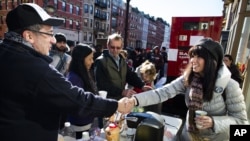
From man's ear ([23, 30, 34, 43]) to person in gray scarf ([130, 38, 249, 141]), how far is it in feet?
4.50

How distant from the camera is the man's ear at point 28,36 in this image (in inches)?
49.8

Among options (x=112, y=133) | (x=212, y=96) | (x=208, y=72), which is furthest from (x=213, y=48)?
(x=112, y=133)

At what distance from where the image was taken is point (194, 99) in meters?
1.83

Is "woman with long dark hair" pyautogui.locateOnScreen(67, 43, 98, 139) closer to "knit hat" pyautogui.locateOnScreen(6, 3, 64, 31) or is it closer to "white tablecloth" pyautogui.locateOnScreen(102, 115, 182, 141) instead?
"white tablecloth" pyautogui.locateOnScreen(102, 115, 182, 141)

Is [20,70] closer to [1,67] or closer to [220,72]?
[1,67]

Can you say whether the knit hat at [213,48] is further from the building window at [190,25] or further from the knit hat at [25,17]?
the building window at [190,25]

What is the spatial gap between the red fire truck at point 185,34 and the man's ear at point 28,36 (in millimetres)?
4640

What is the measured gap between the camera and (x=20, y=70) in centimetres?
118

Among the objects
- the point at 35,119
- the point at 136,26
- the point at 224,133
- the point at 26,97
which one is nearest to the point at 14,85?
the point at 26,97

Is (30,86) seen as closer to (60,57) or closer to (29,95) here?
(29,95)

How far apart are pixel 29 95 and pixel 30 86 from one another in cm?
6

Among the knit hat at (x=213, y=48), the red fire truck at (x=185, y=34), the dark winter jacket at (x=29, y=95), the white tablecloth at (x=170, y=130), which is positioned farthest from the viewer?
the red fire truck at (x=185, y=34)

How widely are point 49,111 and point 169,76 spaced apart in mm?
4749

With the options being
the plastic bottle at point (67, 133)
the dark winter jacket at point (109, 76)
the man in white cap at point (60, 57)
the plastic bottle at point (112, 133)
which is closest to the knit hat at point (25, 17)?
the plastic bottle at point (112, 133)
